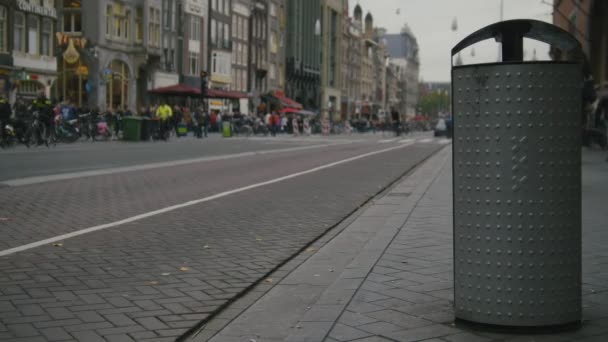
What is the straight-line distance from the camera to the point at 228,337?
427 centimetres

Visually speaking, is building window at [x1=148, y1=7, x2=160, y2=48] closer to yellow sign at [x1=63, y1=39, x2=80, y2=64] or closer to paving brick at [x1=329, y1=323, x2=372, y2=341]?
yellow sign at [x1=63, y1=39, x2=80, y2=64]

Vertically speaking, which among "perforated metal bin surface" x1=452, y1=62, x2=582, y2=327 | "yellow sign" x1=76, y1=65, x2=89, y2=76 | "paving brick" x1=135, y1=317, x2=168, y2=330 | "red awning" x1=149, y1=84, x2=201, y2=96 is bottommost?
"paving brick" x1=135, y1=317, x2=168, y2=330

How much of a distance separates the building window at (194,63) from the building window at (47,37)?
20074mm

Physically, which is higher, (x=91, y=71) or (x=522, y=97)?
(x=91, y=71)

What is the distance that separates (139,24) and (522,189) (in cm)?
5313

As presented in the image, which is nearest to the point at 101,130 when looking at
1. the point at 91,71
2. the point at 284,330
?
the point at 91,71

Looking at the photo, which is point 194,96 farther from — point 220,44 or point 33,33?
point 220,44

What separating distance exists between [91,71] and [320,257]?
148 feet

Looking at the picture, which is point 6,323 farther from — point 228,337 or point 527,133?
point 527,133

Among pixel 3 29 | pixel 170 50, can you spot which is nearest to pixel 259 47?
pixel 170 50

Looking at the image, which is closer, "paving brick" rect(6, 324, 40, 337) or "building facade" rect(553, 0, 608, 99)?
"paving brick" rect(6, 324, 40, 337)

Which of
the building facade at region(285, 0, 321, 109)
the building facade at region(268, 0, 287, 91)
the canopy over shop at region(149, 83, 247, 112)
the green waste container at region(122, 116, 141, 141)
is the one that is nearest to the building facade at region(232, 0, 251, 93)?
the canopy over shop at region(149, 83, 247, 112)

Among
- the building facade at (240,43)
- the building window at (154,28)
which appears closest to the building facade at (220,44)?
the building facade at (240,43)

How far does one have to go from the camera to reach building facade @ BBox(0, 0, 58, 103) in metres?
39.7
